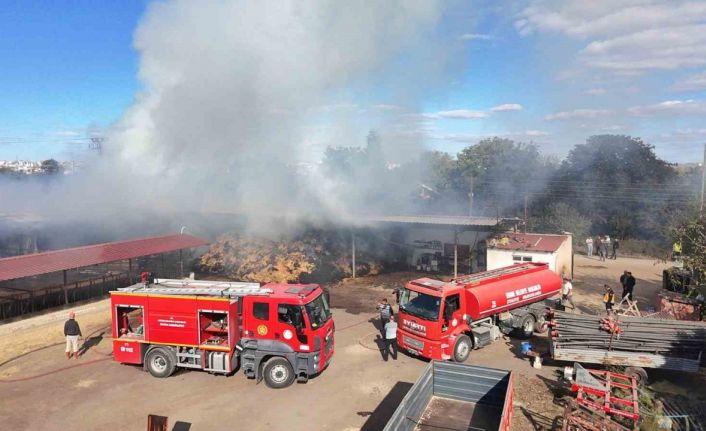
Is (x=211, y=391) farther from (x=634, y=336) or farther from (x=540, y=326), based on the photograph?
(x=540, y=326)

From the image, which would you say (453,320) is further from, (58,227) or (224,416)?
(58,227)

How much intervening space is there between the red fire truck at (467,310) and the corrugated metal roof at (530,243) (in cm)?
606

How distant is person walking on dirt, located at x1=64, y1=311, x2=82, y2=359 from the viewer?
43.2 ft

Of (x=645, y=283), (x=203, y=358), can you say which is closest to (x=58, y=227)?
(x=203, y=358)

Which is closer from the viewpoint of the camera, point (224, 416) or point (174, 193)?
point (224, 416)

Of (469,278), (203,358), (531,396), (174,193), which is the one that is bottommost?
(531,396)

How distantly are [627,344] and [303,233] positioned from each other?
18.7m

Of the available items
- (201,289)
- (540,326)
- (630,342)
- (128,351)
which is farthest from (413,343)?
(128,351)

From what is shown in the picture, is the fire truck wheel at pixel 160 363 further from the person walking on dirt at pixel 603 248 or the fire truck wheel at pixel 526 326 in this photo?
the person walking on dirt at pixel 603 248

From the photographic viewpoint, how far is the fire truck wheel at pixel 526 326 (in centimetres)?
1542

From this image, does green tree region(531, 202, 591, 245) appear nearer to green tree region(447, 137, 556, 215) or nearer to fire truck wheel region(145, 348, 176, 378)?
green tree region(447, 137, 556, 215)

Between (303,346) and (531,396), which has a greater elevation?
(303,346)

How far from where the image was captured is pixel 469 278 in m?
15.3

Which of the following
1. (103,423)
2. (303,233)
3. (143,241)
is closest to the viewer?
(103,423)
